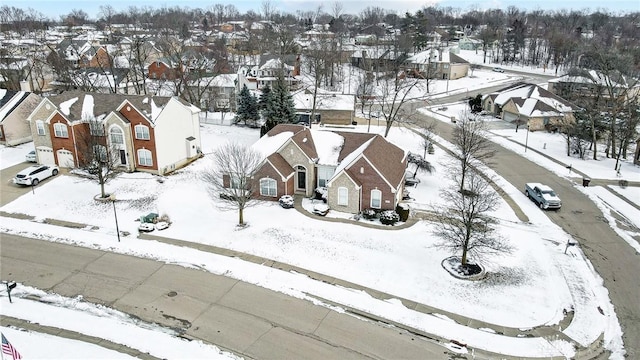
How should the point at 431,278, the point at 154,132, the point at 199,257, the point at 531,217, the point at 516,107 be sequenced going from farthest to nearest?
the point at 516,107
the point at 154,132
the point at 531,217
the point at 199,257
the point at 431,278

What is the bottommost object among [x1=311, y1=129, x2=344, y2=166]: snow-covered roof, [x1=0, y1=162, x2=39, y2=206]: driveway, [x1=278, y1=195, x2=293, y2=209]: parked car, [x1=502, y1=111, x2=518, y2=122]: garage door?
[x1=278, y1=195, x2=293, y2=209]: parked car

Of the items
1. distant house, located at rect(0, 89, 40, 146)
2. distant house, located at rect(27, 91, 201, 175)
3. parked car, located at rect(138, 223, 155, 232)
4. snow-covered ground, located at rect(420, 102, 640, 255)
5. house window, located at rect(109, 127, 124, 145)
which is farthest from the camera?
distant house, located at rect(0, 89, 40, 146)

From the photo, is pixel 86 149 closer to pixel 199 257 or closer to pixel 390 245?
pixel 199 257

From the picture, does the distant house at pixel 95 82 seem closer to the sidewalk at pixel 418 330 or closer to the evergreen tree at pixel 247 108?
the evergreen tree at pixel 247 108

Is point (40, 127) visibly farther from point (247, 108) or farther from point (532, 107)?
point (532, 107)

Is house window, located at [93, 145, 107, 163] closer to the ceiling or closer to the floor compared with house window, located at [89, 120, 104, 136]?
closer to the floor

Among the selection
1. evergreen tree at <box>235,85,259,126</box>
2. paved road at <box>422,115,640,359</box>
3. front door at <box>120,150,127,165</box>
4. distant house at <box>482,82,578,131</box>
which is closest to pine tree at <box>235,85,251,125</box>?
evergreen tree at <box>235,85,259,126</box>

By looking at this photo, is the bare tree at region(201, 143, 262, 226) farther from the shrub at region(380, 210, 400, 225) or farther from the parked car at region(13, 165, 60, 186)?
the parked car at region(13, 165, 60, 186)

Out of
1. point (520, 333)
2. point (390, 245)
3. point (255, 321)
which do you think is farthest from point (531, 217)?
point (255, 321)
